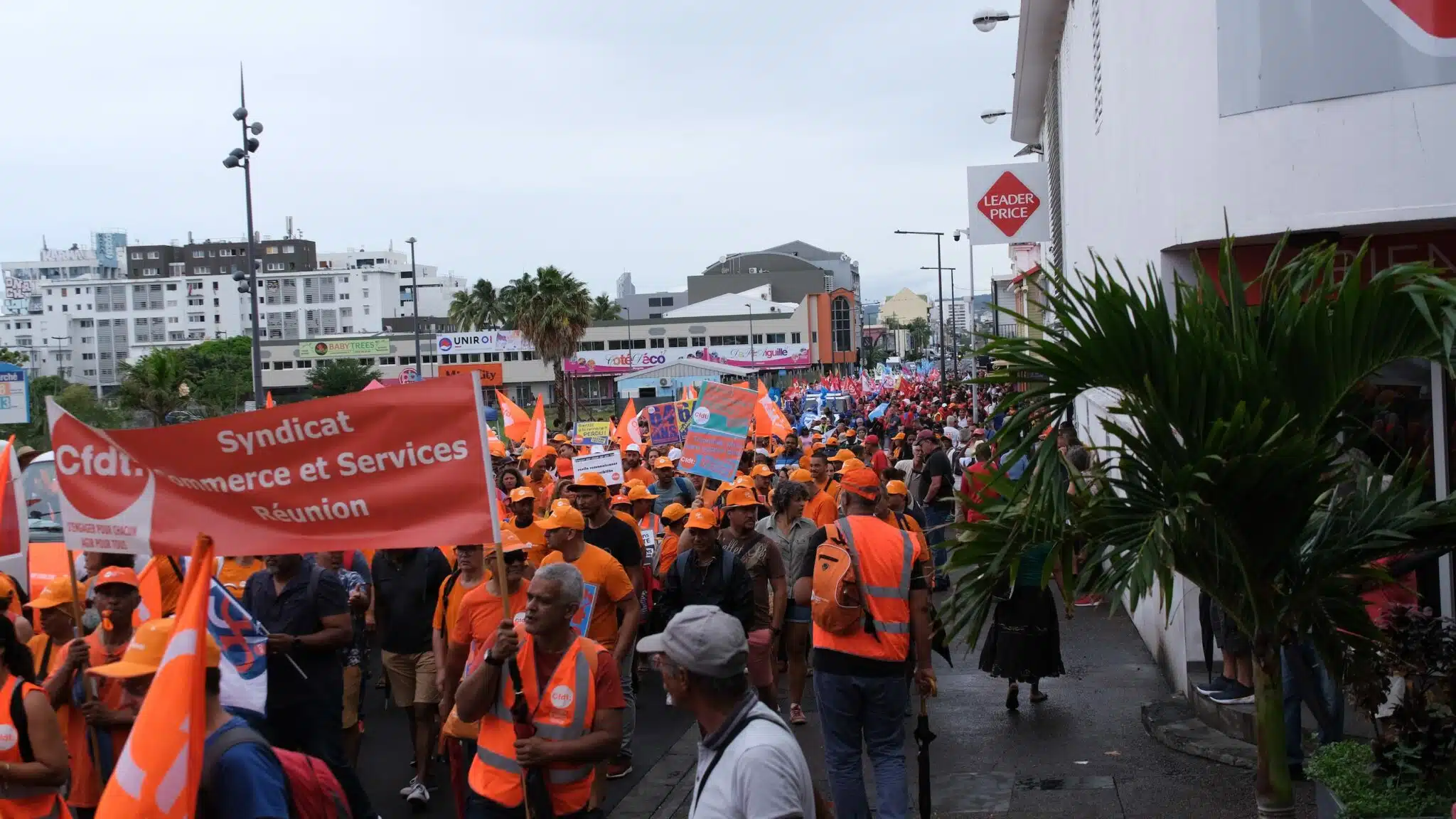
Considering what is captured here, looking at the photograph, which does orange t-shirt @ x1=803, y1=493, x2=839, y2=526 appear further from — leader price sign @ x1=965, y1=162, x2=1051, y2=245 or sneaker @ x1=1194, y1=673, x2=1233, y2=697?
leader price sign @ x1=965, y1=162, x2=1051, y2=245

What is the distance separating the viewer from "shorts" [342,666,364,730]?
8.29m

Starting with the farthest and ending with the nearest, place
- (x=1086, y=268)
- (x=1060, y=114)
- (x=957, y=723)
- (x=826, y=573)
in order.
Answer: (x=1060, y=114), (x=1086, y=268), (x=957, y=723), (x=826, y=573)

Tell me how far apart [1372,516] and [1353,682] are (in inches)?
26.8

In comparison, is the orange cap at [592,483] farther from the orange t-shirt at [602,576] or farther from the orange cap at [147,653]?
the orange cap at [147,653]

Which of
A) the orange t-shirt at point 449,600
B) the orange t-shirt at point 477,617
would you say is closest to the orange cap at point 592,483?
the orange t-shirt at point 449,600

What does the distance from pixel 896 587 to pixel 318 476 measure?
3139mm

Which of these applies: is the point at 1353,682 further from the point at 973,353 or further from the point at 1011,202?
the point at 1011,202

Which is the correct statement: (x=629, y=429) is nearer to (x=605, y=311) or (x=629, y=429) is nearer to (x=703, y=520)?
(x=703, y=520)

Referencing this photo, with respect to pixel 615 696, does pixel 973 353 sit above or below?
above

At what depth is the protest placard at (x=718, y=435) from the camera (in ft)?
51.4

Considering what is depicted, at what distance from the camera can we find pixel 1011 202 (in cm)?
2122

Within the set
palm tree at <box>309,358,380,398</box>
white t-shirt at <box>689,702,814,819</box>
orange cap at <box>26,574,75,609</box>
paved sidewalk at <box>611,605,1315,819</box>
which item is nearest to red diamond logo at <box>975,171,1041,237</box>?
paved sidewalk at <box>611,605,1315,819</box>

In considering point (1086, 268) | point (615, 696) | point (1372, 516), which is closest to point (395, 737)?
point (615, 696)

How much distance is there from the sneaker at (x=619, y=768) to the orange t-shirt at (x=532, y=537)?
1410 millimetres
